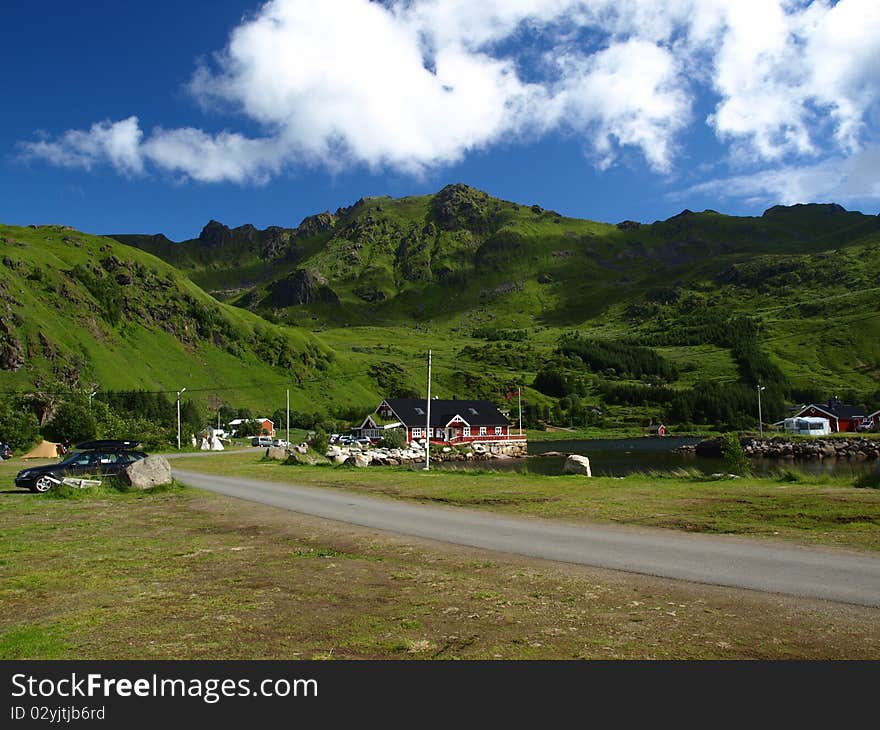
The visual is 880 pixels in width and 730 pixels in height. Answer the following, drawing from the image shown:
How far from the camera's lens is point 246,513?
2080 cm

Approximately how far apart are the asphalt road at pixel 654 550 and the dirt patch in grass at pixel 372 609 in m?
0.78

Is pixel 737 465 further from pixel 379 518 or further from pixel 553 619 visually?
pixel 553 619

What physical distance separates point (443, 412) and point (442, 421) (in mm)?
2249

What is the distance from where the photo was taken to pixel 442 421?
116562 mm

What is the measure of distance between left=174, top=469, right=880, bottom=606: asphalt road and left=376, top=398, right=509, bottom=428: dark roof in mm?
91195

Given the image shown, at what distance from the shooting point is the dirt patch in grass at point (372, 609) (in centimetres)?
687

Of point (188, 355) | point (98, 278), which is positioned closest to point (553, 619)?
point (188, 355)

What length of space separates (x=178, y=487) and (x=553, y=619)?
84.1ft

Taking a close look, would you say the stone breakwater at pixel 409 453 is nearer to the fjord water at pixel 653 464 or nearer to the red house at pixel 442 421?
the fjord water at pixel 653 464

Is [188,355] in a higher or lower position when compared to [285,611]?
higher

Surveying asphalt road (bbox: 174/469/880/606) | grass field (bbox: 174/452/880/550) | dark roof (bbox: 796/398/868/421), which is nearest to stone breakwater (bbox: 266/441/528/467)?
grass field (bbox: 174/452/880/550)

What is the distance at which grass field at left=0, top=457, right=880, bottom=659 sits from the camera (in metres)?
6.85

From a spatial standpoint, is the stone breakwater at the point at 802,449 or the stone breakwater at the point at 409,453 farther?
the stone breakwater at the point at 802,449

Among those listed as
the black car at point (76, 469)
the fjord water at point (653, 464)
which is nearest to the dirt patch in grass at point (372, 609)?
the black car at point (76, 469)
